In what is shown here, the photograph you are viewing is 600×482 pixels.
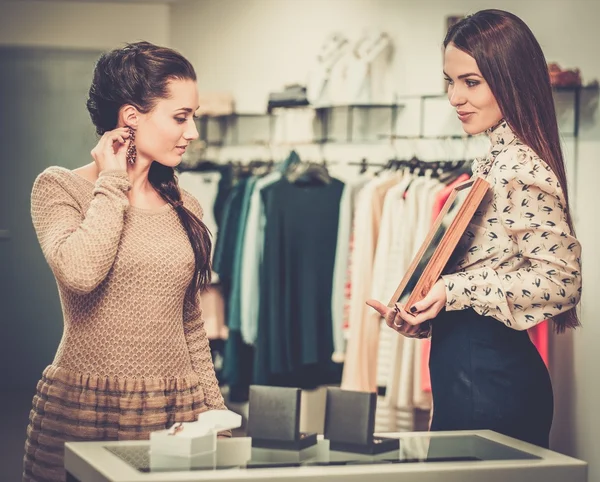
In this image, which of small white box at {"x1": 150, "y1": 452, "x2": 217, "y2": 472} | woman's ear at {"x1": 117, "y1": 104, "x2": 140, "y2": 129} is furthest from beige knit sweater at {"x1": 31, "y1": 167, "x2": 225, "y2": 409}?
small white box at {"x1": 150, "y1": 452, "x2": 217, "y2": 472}

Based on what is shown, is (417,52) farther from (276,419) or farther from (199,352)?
(276,419)

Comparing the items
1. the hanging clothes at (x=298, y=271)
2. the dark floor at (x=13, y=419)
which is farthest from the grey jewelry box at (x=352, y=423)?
the dark floor at (x=13, y=419)

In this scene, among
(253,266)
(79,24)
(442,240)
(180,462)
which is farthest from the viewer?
(79,24)

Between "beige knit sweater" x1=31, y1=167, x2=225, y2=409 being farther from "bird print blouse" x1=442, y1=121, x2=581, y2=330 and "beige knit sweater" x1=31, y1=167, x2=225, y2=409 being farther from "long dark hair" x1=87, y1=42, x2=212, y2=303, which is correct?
"bird print blouse" x1=442, y1=121, x2=581, y2=330

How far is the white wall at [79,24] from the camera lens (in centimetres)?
642

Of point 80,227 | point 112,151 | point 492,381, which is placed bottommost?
point 492,381

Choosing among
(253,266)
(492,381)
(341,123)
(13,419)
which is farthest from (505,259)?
(13,419)

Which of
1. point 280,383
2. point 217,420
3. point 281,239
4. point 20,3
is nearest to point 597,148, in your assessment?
point 281,239

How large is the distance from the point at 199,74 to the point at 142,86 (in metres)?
4.90

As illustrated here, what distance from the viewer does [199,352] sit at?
257 cm

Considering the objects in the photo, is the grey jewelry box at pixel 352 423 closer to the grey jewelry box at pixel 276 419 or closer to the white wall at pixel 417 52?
the grey jewelry box at pixel 276 419

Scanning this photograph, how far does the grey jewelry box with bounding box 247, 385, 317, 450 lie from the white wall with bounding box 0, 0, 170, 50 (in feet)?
16.4

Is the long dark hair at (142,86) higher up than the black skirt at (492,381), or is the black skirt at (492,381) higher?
the long dark hair at (142,86)

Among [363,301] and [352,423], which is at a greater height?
[363,301]
